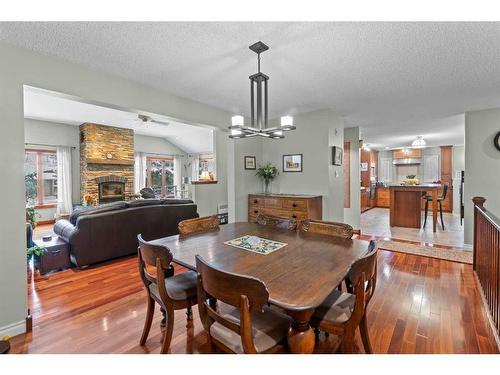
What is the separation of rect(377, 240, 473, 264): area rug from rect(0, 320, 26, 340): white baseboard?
4.72 metres

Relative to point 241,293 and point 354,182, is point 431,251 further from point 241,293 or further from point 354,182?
point 241,293

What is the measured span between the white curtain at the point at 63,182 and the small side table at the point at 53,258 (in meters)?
4.34

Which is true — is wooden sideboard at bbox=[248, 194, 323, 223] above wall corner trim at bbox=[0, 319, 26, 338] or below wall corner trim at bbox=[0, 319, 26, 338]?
above

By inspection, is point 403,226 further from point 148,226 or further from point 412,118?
point 148,226

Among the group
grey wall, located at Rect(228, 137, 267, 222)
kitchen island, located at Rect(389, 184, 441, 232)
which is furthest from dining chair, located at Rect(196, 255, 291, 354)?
kitchen island, located at Rect(389, 184, 441, 232)

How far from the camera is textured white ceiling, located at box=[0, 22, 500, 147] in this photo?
1.93 meters

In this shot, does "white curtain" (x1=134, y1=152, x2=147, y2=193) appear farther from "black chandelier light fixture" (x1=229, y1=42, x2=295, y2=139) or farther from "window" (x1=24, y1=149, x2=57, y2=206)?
"black chandelier light fixture" (x1=229, y1=42, x2=295, y2=139)

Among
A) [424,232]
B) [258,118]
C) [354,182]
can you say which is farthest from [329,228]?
[424,232]

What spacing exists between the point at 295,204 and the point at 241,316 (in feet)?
10.2

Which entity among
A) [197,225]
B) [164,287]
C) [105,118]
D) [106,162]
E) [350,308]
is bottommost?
[350,308]

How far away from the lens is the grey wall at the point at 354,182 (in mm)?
5629

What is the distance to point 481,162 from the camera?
13.6 feet

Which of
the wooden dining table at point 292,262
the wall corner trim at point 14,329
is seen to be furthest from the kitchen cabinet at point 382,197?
the wall corner trim at point 14,329
